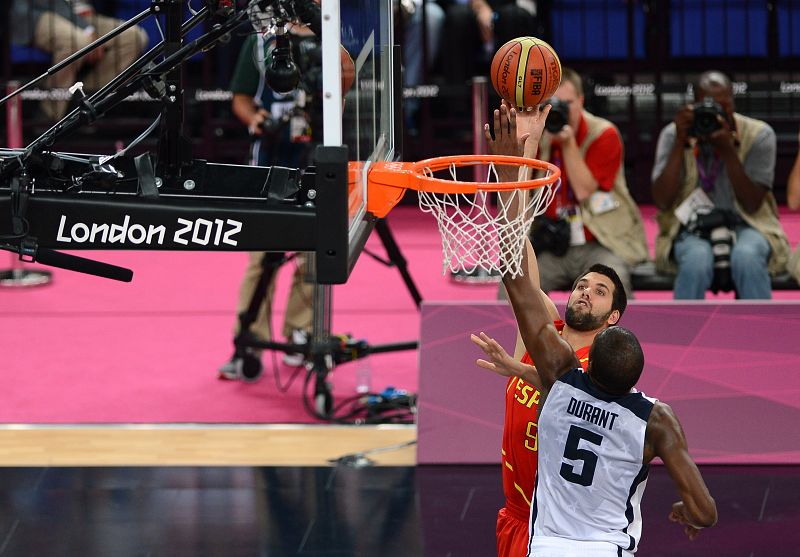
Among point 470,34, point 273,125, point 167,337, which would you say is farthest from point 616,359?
point 470,34

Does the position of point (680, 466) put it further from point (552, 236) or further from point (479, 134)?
point (479, 134)

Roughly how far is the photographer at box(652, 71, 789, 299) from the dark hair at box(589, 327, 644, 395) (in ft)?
11.9

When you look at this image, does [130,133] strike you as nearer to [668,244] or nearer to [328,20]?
[668,244]

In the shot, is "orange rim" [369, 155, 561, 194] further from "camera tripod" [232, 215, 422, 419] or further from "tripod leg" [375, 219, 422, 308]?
"tripod leg" [375, 219, 422, 308]

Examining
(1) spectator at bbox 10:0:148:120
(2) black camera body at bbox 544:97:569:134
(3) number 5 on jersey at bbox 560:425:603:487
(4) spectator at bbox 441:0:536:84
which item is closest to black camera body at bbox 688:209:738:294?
(2) black camera body at bbox 544:97:569:134

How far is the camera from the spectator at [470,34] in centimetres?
1227

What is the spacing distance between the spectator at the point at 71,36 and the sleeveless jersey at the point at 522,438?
7.77 metres

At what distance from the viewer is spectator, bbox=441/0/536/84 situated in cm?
1227

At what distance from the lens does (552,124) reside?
312 inches

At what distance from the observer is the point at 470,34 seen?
12586 millimetres

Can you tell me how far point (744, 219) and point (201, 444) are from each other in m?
3.30

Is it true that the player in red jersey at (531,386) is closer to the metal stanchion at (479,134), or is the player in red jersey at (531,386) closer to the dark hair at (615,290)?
the dark hair at (615,290)

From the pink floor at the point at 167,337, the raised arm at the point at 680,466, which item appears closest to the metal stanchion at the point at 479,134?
the pink floor at the point at 167,337

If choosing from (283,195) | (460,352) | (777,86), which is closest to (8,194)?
(283,195)
